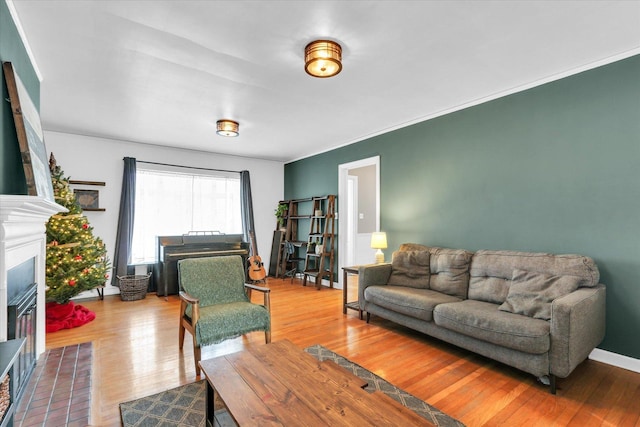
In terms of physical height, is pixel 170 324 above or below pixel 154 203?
below

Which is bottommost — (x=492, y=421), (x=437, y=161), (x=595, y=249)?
(x=492, y=421)

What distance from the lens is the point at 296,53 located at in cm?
252

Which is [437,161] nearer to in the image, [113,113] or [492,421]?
[492,421]

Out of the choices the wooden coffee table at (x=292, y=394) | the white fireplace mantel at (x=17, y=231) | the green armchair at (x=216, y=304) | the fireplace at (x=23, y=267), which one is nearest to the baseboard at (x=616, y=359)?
the wooden coffee table at (x=292, y=394)

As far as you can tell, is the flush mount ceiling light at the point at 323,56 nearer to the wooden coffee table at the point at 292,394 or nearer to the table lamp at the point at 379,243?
the wooden coffee table at the point at 292,394

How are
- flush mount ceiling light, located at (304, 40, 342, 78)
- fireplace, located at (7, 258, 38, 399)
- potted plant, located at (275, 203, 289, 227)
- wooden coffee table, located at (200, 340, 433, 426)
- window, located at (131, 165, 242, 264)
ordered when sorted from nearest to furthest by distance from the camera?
wooden coffee table, located at (200, 340, 433, 426), fireplace, located at (7, 258, 38, 399), flush mount ceiling light, located at (304, 40, 342, 78), window, located at (131, 165, 242, 264), potted plant, located at (275, 203, 289, 227)

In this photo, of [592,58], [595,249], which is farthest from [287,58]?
[595,249]

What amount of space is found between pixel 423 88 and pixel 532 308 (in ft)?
7.40

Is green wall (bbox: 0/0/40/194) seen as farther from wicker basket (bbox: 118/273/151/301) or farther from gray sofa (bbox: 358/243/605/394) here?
gray sofa (bbox: 358/243/605/394)

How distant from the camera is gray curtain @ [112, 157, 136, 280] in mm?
4996

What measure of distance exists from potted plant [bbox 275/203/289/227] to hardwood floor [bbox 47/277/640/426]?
2.95 meters

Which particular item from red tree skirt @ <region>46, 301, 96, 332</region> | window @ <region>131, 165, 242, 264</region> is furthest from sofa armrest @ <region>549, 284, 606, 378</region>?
window @ <region>131, 165, 242, 264</region>

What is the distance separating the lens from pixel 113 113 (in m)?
3.92

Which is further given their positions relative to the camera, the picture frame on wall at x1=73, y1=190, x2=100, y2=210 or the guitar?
the guitar
